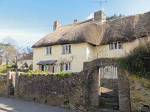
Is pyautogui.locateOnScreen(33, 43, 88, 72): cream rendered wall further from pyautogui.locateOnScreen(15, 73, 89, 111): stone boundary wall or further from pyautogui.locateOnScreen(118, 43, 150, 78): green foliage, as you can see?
pyautogui.locateOnScreen(118, 43, 150, 78): green foliage

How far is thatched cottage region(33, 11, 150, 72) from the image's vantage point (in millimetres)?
32625

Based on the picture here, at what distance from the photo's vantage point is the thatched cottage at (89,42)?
32625mm

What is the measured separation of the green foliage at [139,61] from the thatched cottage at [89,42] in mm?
15382

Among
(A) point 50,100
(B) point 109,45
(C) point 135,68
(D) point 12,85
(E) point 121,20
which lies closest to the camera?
(C) point 135,68

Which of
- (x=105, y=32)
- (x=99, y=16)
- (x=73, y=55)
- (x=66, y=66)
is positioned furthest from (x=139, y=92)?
(x=99, y=16)

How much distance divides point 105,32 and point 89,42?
10.0ft

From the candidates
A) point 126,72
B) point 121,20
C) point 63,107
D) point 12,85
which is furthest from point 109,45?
point 126,72

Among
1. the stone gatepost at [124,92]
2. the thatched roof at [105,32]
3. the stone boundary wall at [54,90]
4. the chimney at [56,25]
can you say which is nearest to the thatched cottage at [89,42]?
the thatched roof at [105,32]

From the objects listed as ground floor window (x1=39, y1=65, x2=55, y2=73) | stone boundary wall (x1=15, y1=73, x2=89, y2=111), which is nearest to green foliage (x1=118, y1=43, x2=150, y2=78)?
stone boundary wall (x1=15, y1=73, x2=89, y2=111)

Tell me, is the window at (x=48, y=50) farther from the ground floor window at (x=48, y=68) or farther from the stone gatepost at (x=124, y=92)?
the stone gatepost at (x=124, y=92)

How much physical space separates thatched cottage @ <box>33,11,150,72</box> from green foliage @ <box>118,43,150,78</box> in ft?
50.5

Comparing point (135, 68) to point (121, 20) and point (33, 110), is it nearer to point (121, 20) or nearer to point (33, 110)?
point (33, 110)

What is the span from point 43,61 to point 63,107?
65.5 ft

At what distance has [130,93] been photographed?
15148 mm
